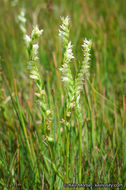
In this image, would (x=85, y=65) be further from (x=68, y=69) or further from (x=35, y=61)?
(x=35, y=61)

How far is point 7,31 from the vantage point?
10.4 ft

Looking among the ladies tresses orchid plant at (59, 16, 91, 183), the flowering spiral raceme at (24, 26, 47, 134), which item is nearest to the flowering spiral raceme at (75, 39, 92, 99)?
the ladies tresses orchid plant at (59, 16, 91, 183)

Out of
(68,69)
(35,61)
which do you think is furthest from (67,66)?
(35,61)

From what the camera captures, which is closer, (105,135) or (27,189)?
(27,189)

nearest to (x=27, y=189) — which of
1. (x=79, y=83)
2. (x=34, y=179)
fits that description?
(x=34, y=179)

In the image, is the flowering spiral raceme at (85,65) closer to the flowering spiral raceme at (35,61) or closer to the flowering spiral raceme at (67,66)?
the flowering spiral raceme at (67,66)

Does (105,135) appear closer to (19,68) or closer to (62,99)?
(62,99)

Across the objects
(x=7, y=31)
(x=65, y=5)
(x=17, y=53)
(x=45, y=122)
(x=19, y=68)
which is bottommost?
(x=45, y=122)

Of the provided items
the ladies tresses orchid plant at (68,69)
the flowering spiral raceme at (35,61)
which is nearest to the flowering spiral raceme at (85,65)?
the ladies tresses orchid plant at (68,69)

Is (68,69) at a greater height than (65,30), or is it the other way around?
(65,30)

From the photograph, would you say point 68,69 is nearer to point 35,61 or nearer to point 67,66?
point 67,66

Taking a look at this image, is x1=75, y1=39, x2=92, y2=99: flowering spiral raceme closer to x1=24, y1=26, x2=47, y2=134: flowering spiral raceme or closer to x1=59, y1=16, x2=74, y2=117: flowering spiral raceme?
x1=59, y1=16, x2=74, y2=117: flowering spiral raceme

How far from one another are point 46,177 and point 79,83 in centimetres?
59

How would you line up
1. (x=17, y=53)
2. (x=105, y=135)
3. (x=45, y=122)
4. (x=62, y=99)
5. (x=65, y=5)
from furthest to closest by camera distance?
(x=65, y=5)
(x=17, y=53)
(x=62, y=99)
(x=105, y=135)
(x=45, y=122)
